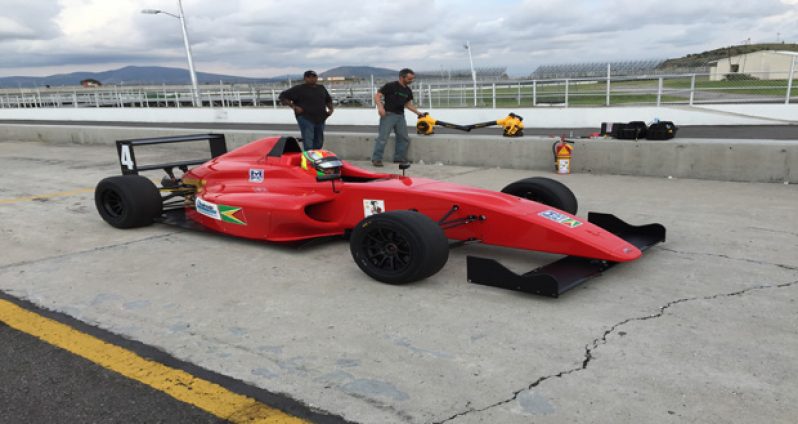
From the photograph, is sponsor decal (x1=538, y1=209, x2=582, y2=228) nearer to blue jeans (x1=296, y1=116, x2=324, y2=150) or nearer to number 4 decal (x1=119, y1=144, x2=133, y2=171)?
number 4 decal (x1=119, y1=144, x2=133, y2=171)

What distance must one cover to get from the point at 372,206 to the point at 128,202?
8.61ft

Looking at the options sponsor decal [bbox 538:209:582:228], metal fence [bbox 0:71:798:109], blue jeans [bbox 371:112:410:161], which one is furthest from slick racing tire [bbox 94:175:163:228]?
metal fence [bbox 0:71:798:109]

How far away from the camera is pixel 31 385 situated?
2.86 metres

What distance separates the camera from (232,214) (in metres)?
5.30

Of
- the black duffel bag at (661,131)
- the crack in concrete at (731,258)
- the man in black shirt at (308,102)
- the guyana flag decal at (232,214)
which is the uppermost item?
the man in black shirt at (308,102)

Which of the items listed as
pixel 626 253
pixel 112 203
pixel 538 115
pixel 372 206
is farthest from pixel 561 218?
pixel 538 115

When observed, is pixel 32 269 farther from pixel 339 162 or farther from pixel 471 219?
pixel 471 219

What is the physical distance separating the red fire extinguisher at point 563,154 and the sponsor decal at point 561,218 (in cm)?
449

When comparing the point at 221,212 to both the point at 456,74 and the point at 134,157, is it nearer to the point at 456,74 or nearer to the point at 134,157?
the point at 134,157

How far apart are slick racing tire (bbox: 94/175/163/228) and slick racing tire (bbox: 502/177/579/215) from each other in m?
3.59

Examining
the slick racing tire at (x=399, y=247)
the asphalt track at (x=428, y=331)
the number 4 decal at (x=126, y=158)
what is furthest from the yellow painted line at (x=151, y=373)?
the number 4 decal at (x=126, y=158)

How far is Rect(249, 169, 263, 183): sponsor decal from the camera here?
5.43m

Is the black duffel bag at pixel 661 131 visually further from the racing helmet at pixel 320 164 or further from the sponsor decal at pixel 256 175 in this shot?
the sponsor decal at pixel 256 175

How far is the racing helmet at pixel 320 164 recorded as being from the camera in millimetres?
5047
